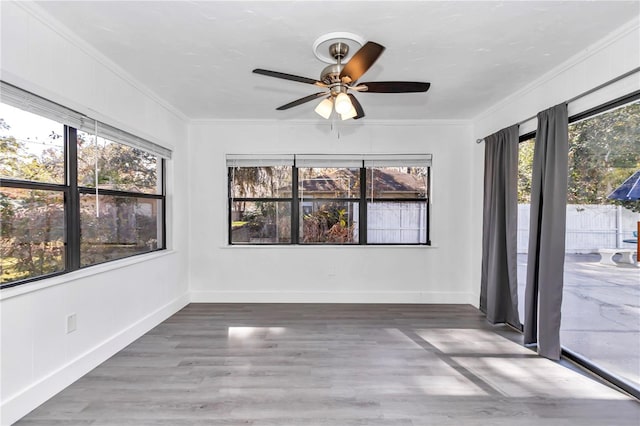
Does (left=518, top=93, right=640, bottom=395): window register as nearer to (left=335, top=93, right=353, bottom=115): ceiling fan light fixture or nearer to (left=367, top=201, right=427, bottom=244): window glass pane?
(left=367, top=201, right=427, bottom=244): window glass pane

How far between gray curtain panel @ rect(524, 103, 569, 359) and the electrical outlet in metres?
3.75

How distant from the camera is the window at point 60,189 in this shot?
1.91m

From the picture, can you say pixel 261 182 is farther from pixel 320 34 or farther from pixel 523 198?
pixel 523 198

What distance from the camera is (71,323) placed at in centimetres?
223

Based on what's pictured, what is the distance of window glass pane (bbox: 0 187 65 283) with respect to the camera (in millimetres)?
1888

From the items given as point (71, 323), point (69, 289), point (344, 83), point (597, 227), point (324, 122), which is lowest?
point (71, 323)

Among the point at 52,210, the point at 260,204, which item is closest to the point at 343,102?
the point at 52,210

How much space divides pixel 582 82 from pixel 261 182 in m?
3.47

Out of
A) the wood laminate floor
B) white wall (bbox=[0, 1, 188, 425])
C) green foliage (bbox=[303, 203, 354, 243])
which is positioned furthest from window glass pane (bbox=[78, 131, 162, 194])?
green foliage (bbox=[303, 203, 354, 243])

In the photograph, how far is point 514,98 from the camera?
3.17 m

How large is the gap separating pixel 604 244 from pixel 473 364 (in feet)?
A: 4.60

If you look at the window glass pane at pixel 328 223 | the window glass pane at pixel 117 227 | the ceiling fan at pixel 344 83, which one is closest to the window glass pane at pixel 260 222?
the window glass pane at pixel 328 223

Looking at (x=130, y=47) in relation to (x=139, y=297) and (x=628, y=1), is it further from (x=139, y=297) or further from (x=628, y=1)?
(x=628, y=1)

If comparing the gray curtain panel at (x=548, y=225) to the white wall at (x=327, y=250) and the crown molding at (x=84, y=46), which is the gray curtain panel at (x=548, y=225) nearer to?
the white wall at (x=327, y=250)
